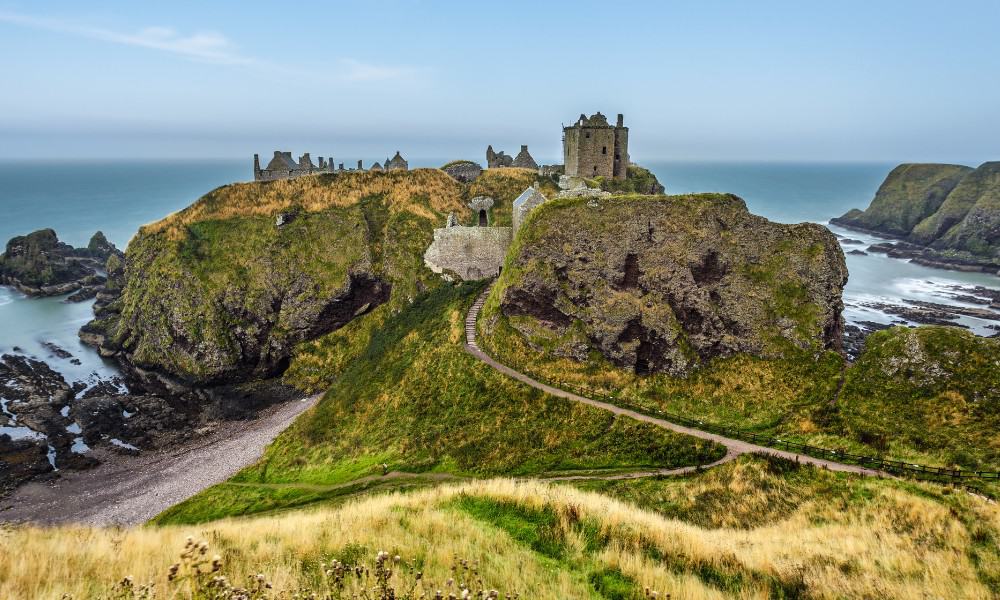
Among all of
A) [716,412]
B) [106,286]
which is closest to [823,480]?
[716,412]

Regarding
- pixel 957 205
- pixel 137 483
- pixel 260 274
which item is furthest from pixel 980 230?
pixel 137 483

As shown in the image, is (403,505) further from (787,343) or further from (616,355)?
(787,343)

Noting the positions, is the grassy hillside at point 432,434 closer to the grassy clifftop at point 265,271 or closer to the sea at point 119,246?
the grassy clifftop at point 265,271

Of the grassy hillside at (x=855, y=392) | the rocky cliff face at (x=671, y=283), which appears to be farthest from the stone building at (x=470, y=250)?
the grassy hillside at (x=855, y=392)

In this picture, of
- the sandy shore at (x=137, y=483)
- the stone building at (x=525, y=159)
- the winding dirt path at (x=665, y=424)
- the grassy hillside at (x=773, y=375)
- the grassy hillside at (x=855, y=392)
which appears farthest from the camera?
the stone building at (x=525, y=159)

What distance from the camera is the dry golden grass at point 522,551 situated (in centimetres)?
602

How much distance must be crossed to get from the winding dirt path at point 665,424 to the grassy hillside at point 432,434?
46 cm

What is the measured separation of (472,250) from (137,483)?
26835 mm

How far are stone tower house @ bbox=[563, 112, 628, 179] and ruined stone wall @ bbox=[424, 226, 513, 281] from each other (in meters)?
15.7

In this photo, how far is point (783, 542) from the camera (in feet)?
38.7

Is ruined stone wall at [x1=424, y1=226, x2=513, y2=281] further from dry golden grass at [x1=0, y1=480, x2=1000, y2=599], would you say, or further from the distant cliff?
the distant cliff

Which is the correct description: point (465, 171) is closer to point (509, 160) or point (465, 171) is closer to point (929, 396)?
point (509, 160)

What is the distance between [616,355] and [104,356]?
49957mm

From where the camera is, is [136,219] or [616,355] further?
[136,219]
